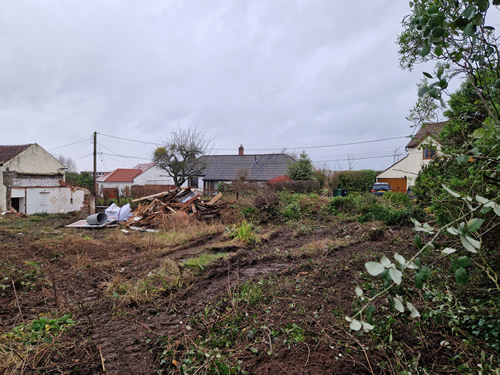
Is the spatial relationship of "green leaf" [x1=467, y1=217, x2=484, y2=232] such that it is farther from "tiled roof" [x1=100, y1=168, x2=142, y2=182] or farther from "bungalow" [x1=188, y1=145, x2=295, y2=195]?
"tiled roof" [x1=100, y1=168, x2=142, y2=182]

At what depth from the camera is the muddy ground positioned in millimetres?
2916

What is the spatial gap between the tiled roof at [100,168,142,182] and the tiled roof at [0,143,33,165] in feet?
80.5

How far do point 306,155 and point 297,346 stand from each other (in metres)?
22.2

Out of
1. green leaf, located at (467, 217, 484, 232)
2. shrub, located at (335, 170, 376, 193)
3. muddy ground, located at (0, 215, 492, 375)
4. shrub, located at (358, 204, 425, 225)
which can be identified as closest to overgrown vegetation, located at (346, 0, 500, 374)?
green leaf, located at (467, 217, 484, 232)

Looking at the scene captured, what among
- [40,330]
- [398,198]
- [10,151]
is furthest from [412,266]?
[10,151]

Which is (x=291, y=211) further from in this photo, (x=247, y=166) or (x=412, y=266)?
(x=247, y=166)

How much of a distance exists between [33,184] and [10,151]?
270 centimetres

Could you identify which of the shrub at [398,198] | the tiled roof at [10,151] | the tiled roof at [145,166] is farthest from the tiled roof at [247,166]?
the shrub at [398,198]

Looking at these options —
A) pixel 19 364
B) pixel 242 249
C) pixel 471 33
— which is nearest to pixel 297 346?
pixel 19 364

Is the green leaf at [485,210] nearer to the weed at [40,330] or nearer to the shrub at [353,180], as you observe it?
the weed at [40,330]

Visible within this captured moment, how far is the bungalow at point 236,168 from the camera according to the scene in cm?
3456

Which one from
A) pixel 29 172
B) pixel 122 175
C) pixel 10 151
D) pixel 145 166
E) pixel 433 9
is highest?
pixel 145 166

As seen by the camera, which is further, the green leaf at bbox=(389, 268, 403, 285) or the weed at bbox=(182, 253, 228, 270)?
the weed at bbox=(182, 253, 228, 270)

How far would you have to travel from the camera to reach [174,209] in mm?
13523
